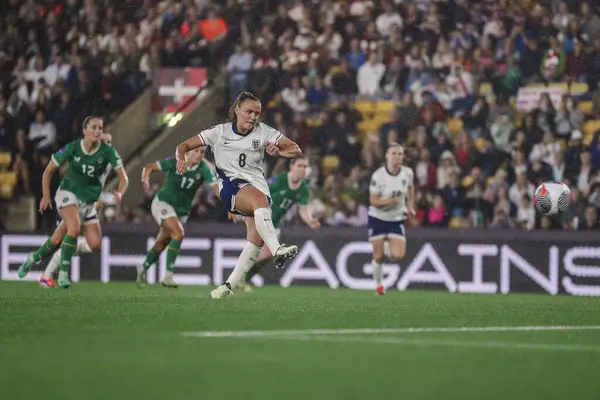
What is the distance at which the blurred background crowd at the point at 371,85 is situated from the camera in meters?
21.4

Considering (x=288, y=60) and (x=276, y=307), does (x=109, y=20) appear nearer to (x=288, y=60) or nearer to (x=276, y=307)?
(x=288, y=60)

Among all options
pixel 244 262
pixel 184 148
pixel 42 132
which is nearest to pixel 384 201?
pixel 244 262

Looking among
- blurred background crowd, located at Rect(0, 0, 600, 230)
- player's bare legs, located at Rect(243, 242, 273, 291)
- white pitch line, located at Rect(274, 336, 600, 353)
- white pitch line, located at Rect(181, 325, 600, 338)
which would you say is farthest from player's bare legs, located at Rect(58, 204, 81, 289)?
white pitch line, located at Rect(274, 336, 600, 353)

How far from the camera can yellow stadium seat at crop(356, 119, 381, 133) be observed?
2391 centimetres

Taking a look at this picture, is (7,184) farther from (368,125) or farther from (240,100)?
(240,100)

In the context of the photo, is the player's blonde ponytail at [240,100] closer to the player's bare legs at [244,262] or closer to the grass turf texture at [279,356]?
the player's bare legs at [244,262]

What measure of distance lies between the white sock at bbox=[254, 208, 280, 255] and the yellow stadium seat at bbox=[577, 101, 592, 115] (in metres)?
11.0

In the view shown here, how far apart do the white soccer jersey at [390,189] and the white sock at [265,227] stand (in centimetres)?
513

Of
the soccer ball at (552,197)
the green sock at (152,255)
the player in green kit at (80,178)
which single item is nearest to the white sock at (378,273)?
the soccer ball at (552,197)

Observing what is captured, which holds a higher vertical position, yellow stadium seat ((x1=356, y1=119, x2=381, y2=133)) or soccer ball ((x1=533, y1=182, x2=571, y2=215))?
yellow stadium seat ((x1=356, y1=119, x2=381, y2=133))

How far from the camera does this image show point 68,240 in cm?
1675

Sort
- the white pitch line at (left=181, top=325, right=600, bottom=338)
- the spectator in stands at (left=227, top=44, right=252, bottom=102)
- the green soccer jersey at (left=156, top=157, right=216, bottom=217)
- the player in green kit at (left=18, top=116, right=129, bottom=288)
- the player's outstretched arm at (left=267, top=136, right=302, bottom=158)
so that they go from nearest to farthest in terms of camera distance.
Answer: the white pitch line at (left=181, top=325, right=600, bottom=338) < the player's outstretched arm at (left=267, top=136, right=302, bottom=158) < the player in green kit at (left=18, top=116, right=129, bottom=288) < the green soccer jersey at (left=156, top=157, right=216, bottom=217) < the spectator in stands at (left=227, top=44, right=252, bottom=102)

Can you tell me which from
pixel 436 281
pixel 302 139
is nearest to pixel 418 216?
pixel 436 281

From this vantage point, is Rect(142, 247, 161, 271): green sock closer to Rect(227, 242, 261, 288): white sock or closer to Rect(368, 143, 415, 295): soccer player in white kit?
Rect(368, 143, 415, 295): soccer player in white kit
